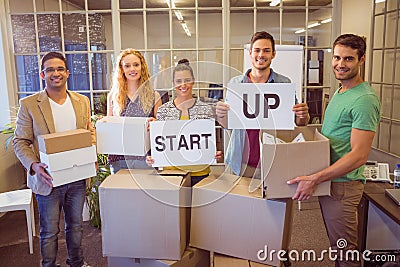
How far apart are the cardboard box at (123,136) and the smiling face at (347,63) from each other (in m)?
0.91

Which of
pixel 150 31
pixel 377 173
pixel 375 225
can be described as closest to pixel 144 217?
pixel 375 225

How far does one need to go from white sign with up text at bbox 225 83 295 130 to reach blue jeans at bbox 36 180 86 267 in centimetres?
105

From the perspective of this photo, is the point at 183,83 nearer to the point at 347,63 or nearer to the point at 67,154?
the point at 67,154

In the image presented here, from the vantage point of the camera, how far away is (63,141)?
1675 millimetres

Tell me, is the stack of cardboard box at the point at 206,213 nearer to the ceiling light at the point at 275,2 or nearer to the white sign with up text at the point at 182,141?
the white sign with up text at the point at 182,141

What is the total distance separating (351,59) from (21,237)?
2.70 meters

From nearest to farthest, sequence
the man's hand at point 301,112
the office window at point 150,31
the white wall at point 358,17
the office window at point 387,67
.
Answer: the man's hand at point 301,112 → the office window at point 387,67 → the office window at point 150,31 → the white wall at point 358,17

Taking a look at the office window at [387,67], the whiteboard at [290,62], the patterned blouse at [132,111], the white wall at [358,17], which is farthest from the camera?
the white wall at [358,17]

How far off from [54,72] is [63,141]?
0.40 m

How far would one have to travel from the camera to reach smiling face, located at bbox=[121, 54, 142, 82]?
6.40 ft

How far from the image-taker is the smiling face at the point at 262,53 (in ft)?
5.77

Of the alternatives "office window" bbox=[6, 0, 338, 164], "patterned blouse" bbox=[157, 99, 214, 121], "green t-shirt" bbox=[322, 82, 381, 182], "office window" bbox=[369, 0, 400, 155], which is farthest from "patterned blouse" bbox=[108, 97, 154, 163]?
"office window" bbox=[369, 0, 400, 155]

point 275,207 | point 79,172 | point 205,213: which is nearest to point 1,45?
point 79,172

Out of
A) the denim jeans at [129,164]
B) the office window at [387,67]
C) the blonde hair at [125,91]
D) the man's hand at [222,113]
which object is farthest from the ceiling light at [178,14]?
the man's hand at [222,113]
